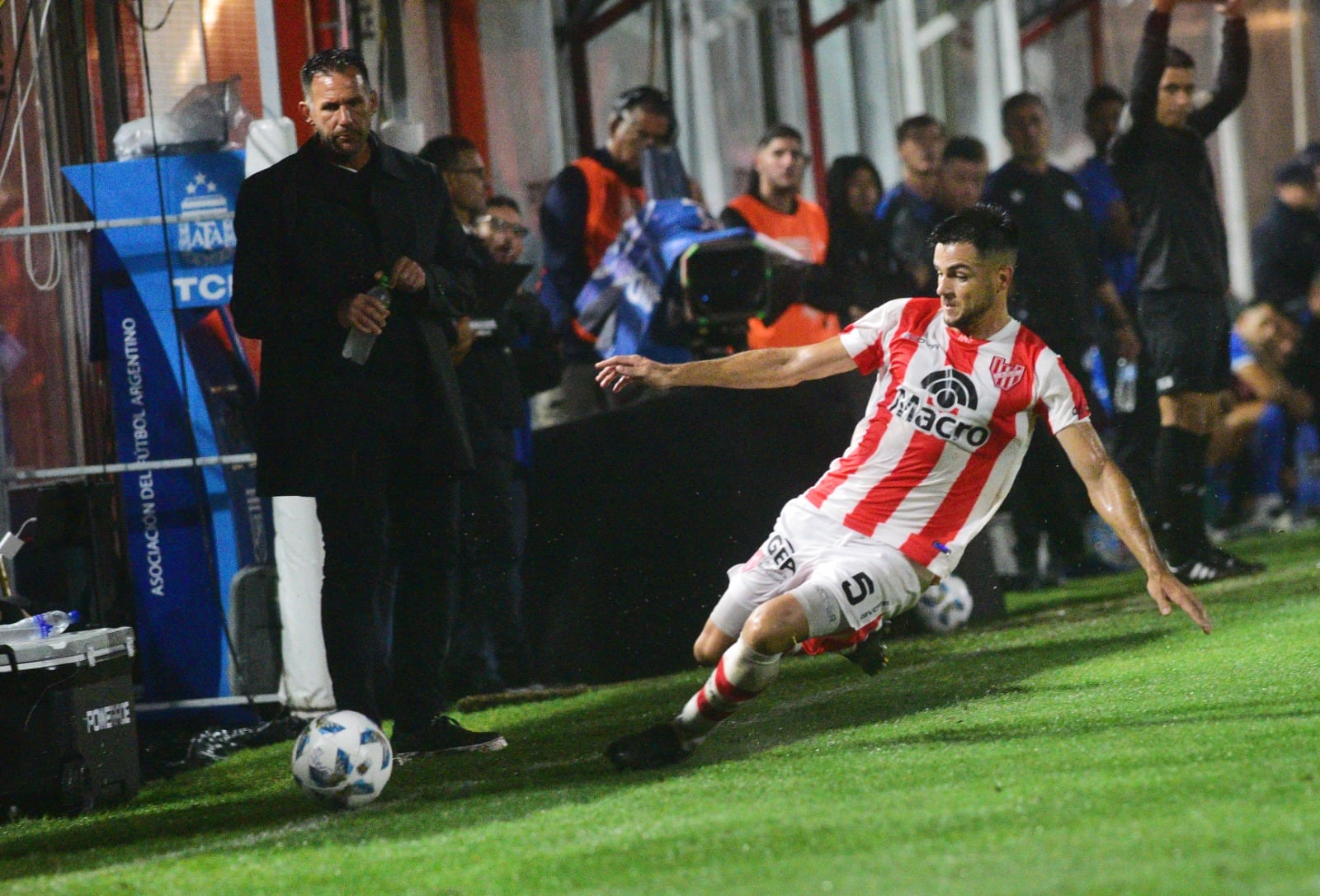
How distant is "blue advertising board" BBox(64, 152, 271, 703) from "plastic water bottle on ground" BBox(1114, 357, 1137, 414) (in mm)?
4974

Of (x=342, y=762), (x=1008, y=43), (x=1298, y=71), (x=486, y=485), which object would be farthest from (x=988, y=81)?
(x=342, y=762)

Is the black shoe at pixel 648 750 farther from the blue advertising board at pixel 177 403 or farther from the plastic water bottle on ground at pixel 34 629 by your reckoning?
the blue advertising board at pixel 177 403

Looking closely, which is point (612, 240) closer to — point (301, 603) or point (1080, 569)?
point (301, 603)

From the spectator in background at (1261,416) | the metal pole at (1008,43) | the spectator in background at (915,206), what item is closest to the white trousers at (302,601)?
the spectator in background at (915,206)

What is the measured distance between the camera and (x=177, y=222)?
6949 mm

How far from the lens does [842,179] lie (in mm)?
9531

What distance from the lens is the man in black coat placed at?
210 inches

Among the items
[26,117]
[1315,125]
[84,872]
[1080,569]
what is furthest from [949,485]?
[1315,125]

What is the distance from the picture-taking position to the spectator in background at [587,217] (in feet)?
26.9

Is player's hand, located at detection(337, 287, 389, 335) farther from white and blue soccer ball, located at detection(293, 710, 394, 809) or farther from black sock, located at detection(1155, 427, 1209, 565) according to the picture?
black sock, located at detection(1155, 427, 1209, 565)

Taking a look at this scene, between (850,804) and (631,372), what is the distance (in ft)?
4.81

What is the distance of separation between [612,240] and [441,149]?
4.28 ft

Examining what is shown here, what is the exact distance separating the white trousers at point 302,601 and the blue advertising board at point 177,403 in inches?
11.7

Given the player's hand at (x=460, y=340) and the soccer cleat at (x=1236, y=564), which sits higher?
the player's hand at (x=460, y=340)
